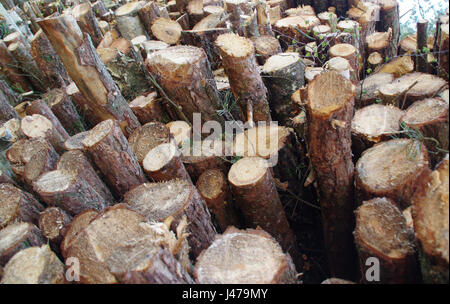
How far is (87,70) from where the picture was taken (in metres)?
2.84

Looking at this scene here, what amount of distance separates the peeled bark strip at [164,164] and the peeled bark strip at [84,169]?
18.9 inches

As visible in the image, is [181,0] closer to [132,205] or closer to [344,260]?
[132,205]

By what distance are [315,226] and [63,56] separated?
10.1 ft

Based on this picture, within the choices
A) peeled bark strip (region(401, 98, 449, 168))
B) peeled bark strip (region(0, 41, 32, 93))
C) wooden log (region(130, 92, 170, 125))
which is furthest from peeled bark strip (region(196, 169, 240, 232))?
peeled bark strip (region(0, 41, 32, 93))

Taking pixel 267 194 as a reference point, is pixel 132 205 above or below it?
above

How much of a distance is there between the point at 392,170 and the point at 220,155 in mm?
1359

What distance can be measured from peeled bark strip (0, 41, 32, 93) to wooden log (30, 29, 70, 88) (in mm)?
352

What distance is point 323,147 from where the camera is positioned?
7.21 feet

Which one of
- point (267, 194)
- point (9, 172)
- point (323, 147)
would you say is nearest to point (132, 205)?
point (267, 194)

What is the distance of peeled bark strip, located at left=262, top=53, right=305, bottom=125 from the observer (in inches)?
119

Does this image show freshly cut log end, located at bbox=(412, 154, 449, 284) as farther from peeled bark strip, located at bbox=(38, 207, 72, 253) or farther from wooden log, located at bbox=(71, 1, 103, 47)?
wooden log, located at bbox=(71, 1, 103, 47)

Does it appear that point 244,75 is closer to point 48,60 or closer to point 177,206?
point 177,206

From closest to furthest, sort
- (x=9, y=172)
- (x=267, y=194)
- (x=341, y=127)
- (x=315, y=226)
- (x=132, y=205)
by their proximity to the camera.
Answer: (x=341, y=127)
(x=132, y=205)
(x=267, y=194)
(x=9, y=172)
(x=315, y=226)

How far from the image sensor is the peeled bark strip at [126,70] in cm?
348
